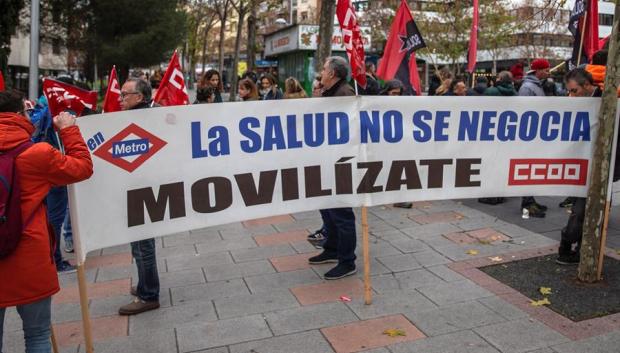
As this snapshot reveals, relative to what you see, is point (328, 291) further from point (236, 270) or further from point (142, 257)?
point (142, 257)

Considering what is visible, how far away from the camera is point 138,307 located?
14.6 feet

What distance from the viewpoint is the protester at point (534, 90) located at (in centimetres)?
711

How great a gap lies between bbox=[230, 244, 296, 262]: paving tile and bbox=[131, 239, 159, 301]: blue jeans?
1315 millimetres

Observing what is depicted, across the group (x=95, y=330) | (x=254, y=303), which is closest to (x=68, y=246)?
(x=95, y=330)

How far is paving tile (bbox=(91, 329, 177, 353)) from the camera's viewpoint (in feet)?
12.6

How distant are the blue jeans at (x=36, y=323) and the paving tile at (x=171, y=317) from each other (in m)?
1.13

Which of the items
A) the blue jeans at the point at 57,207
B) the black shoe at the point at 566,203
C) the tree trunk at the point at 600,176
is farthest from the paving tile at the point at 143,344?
the black shoe at the point at 566,203

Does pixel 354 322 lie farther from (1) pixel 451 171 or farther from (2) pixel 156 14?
(2) pixel 156 14

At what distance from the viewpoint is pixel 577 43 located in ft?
23.8

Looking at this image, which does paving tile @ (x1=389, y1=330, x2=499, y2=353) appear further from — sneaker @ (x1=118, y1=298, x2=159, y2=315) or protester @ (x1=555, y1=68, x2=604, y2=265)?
sneaker @ (x1=118, y1=298, x2=159, y2=315)

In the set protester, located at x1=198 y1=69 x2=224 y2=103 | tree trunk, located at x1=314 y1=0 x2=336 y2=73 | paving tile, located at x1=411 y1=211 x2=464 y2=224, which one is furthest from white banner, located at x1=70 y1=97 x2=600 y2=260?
tree trunk, located at x1=314 y1=0 x2=336 y2=73

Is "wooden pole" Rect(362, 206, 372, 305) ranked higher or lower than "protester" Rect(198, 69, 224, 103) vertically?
lower

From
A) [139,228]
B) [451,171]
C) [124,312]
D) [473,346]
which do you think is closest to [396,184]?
[451,171]

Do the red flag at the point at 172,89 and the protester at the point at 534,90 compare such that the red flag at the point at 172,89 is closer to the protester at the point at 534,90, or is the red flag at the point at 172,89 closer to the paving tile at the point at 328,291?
the paving tile at the point at 328,291
